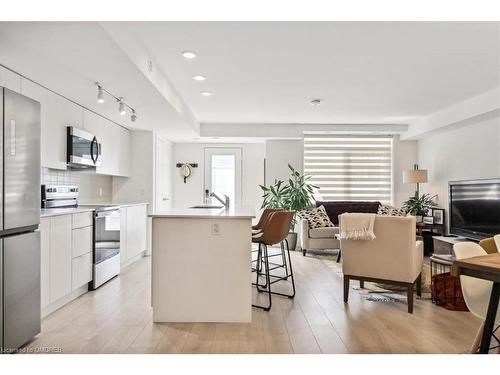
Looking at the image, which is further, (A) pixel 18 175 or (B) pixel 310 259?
(B) pixel 310 259

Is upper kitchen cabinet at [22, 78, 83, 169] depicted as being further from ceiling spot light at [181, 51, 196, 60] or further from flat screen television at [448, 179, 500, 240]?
flat screen television at [448, 179, 500, 240]

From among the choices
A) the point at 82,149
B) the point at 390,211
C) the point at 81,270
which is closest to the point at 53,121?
the point at 82,149

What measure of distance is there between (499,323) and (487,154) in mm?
3945

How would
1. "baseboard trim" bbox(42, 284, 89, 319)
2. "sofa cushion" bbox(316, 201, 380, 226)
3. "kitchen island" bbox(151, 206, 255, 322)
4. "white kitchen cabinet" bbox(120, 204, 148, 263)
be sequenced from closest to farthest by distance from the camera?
1. "kitchen island" bbox(151, 206, 255, 322)
2. "baseboard trim" bbox(42, 284, 89, 319)
3. "white kitchen cabinet" bbox(120, 204, 148, 263)
4. "sofa cushion" bbox(316, 201, 380, 226)

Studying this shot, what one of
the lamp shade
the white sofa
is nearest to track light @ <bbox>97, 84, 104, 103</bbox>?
the white sofa

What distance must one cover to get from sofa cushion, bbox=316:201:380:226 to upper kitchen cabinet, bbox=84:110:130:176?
11.4ft

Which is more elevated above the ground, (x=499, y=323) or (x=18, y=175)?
(x=18, y=175)

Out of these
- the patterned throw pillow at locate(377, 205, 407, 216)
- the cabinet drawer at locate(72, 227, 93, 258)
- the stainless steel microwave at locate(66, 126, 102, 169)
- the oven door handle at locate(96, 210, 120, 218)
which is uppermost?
the stainless steel microwave at locate(66, 126, 102, 169)

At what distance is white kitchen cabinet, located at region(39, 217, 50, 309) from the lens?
3.17m

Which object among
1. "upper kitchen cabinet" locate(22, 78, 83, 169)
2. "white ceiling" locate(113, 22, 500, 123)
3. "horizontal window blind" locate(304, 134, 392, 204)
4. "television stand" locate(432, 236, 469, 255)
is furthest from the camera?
"horizontal window blind" locate(304, 134, 392, 204)

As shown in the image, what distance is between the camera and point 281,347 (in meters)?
2.65

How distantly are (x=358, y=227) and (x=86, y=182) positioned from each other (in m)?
3.78
